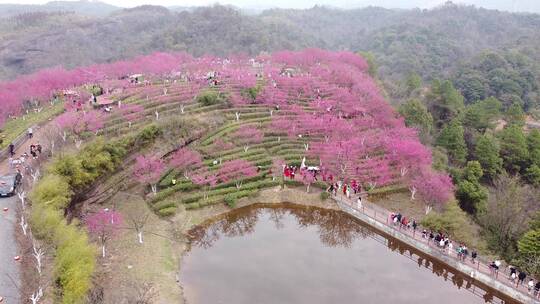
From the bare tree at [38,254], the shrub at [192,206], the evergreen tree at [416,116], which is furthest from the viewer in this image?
the evergreen tree at [416,116]

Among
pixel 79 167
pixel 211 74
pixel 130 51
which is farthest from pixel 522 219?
pixel 130 51

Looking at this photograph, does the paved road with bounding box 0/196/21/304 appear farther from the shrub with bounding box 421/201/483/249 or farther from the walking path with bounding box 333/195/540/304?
the shrub with bounding box 421/201/483/249

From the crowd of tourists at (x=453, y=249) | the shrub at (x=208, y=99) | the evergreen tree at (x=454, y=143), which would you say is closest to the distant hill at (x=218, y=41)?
the evergreen tree at (x=454, y=143)

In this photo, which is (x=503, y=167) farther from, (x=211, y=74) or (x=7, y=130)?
(x=7, y=130)

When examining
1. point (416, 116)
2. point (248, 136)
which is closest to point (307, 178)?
point (248, 136)

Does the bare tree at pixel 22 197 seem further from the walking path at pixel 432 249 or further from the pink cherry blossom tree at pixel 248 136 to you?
the walking path at pixel 432 249

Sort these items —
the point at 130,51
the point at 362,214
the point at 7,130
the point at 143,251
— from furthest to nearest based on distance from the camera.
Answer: the point at 130,51 → the point at 7,130 → the point at 362,214 → the point at 143,251

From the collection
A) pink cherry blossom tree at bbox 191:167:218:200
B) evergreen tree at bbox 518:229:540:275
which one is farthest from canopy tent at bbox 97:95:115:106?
evergreen tree at bbox 518:229:540:275
